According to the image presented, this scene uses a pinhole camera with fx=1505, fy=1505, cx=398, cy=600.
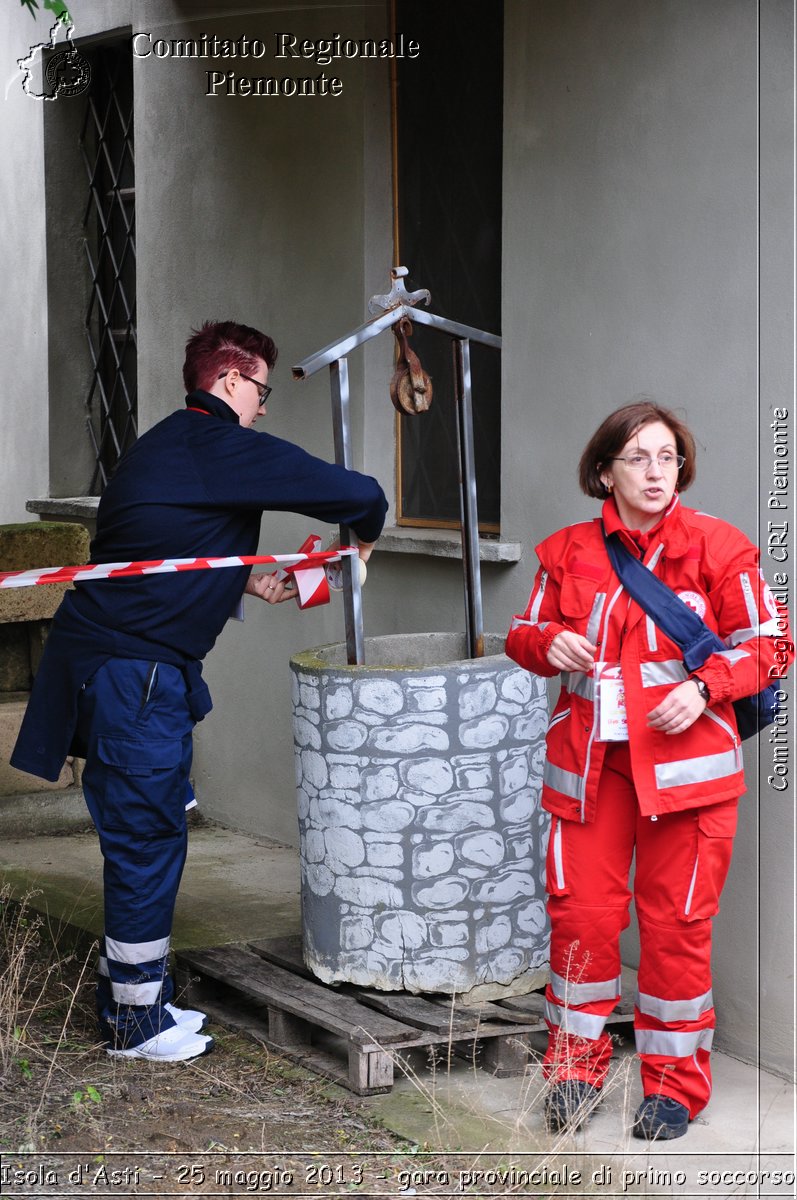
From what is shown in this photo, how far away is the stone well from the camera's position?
4273 mm

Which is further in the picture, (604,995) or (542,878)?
(542,878)

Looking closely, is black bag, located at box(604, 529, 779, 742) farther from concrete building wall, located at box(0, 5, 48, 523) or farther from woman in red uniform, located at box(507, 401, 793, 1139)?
concrete building wall, located at box(0, 5, 48, 523)

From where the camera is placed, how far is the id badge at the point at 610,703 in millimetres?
3598

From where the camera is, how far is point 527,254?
16.3 feet

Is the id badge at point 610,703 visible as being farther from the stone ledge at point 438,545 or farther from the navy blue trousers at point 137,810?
the stone ledge at point 438,545

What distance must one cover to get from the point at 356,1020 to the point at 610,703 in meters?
1.23

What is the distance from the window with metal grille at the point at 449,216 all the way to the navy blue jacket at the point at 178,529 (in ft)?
4.94

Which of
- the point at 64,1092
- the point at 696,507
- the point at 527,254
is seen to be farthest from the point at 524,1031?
the point at 527,254

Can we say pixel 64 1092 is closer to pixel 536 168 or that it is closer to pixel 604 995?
pixel 604 995

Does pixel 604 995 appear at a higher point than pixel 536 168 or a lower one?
lower

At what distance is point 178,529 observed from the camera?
4.12 meters

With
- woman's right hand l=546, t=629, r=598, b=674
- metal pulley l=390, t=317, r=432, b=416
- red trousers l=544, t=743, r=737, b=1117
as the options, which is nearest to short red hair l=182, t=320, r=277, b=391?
metal pulley l=390, t=317, r=432, b=416

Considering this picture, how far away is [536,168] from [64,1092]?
10.4 feet

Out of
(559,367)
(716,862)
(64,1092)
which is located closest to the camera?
(716,862)
